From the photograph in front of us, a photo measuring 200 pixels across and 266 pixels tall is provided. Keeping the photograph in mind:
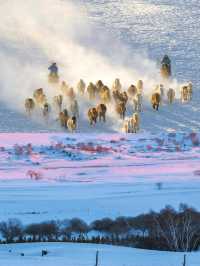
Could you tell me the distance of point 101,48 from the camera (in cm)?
2814

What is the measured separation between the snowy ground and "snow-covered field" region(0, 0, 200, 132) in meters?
0.46

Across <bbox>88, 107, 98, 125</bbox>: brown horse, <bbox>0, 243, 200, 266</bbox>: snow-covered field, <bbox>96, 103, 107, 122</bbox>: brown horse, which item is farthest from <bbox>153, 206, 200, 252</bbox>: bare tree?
<bbox>96, 103, 107, 122</bbox>: brown horse

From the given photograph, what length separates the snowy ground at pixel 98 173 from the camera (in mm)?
20203

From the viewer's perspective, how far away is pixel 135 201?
2044cm

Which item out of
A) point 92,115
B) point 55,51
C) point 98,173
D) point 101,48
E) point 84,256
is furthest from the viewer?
point 101,48

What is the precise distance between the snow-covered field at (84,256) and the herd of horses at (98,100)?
21.4 feet

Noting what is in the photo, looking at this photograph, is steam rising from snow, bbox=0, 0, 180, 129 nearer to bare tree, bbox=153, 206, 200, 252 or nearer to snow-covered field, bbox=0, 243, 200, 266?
bare tree, bbox=153, 206, 200, 252

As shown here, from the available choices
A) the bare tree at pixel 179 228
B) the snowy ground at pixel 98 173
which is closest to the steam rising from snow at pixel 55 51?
the snowy ground at pixel 98 173

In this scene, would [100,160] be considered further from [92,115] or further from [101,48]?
[101,48]

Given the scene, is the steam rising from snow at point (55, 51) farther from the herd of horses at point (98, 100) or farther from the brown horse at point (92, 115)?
the brown horse at point (92, 115)

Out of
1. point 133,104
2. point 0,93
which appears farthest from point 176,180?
point 0,93

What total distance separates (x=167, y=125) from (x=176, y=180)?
7.24 feet

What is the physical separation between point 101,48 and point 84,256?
13.1 meters

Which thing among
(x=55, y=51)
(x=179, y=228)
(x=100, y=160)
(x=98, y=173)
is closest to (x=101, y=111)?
(x=100, y=160)
